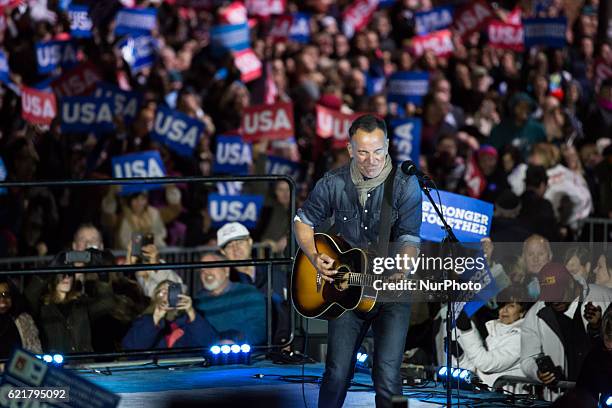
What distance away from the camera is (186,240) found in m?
16.0

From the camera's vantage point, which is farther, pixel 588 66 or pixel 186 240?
pixel 588 66

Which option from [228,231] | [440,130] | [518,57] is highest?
[518,57]

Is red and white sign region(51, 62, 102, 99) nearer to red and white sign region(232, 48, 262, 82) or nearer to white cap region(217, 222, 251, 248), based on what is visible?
red and white sign region(232, 48, 262, 82)

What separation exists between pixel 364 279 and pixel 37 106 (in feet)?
31.3

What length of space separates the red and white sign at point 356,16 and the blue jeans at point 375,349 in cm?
1625

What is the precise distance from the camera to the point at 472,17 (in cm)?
2352

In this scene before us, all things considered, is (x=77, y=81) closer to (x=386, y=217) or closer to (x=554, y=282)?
(x=554, y=282)

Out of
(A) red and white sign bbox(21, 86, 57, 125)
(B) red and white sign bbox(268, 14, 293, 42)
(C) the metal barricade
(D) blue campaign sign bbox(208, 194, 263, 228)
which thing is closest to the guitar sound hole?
(C) the metal barricade

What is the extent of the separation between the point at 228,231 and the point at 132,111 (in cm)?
483

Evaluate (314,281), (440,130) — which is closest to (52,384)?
(314,281)

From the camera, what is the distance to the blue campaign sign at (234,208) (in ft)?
51.1

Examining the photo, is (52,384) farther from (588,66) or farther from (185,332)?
(588,66)

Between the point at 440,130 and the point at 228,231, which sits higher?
the point at 440,130

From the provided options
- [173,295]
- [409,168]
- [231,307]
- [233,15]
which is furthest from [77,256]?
[233,15]
